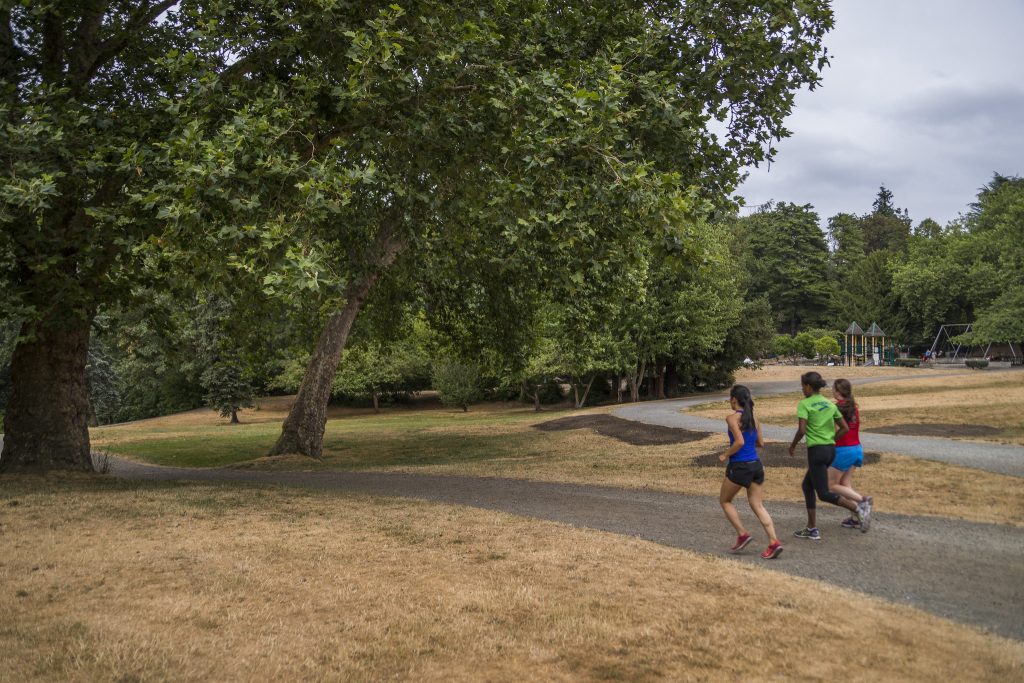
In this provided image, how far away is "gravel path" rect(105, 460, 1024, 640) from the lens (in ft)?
20.9

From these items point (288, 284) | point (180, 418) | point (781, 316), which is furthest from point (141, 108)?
point (781, 316)

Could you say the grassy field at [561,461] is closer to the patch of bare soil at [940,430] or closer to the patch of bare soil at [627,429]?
the patch of bare soil at [627,429]

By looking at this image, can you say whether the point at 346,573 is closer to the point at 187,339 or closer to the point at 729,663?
the point at 729,663

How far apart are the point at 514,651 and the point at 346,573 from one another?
2234 millimetres

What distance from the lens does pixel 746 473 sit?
7.54 m

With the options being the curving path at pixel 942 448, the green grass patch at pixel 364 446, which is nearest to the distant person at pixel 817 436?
the curving path at pixel 942 448

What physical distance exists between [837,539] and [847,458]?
0.98m

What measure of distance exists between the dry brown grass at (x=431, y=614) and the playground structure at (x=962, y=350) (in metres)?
55.7

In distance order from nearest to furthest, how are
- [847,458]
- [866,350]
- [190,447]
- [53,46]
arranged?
[847,458] → [53,46] → [190,447] → [866,350]

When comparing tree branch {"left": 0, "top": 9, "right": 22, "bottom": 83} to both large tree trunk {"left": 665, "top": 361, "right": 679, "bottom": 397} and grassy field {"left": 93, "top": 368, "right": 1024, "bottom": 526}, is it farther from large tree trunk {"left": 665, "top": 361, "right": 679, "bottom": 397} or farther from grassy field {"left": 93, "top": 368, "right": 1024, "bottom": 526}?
large tree trunk {"left": 665, "top": 361, "right": 679, "bottom": 397}

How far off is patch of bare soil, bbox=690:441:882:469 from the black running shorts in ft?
20.2

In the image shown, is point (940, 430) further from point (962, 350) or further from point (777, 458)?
point (962, 350)

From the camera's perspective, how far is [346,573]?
6.85 m

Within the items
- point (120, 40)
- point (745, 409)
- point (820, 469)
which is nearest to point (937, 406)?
point (820, 469)
